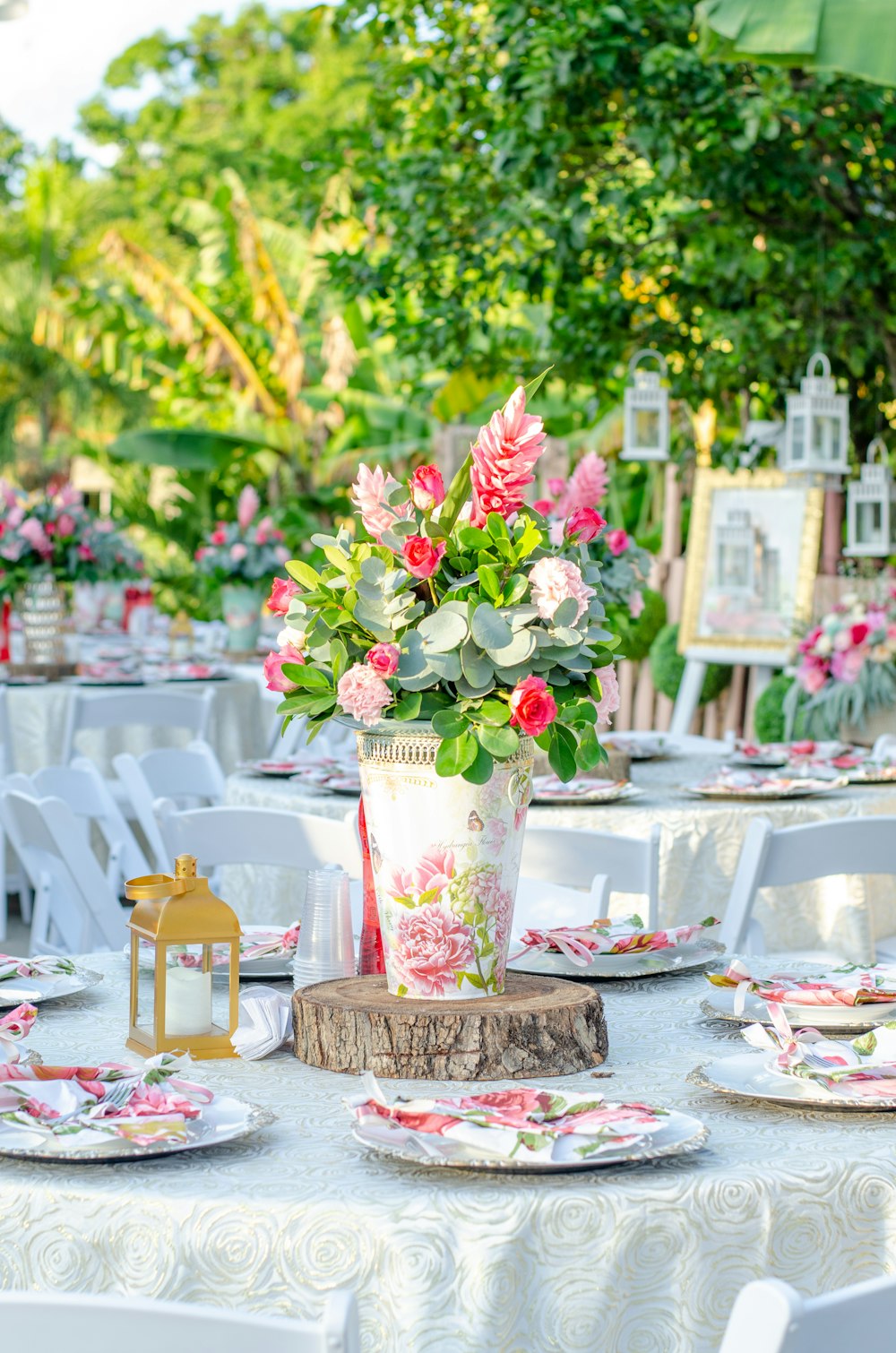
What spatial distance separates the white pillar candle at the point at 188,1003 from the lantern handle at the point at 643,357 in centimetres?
593

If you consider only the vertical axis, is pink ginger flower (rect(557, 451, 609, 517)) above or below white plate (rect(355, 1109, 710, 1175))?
above

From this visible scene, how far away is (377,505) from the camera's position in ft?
6.03

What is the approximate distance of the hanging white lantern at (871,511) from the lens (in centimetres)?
721

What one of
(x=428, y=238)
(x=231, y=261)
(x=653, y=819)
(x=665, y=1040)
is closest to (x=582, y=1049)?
(x=665, y=1040)

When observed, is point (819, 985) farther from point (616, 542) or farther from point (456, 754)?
point (616, 542)

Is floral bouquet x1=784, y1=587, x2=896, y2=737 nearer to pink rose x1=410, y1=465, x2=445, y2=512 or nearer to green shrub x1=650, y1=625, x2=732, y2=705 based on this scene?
green shrub x1=650, y1=625, x2=732, y2=705

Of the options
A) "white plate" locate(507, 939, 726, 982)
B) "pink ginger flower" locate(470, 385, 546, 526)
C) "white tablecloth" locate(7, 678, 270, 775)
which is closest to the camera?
"pink ginger flower" locate(470, 385, 546, 526)

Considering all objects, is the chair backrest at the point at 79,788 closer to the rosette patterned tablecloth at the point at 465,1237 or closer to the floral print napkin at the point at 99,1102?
the floral print napkin at the point at 99,1102

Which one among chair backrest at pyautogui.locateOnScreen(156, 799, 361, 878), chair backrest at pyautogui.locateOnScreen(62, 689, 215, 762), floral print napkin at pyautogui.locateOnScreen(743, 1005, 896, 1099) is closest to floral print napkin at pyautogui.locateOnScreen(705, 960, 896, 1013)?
floral print napkin at pyautogui.locateOnScreen(743, 1005, 896, 1099)

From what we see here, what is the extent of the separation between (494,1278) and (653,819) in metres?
2.44

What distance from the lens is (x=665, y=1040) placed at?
1943 mm

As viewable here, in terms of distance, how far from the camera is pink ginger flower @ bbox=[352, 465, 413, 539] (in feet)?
6.00

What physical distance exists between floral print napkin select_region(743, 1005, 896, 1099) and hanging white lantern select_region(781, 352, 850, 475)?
555cm

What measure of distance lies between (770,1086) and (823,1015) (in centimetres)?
30
